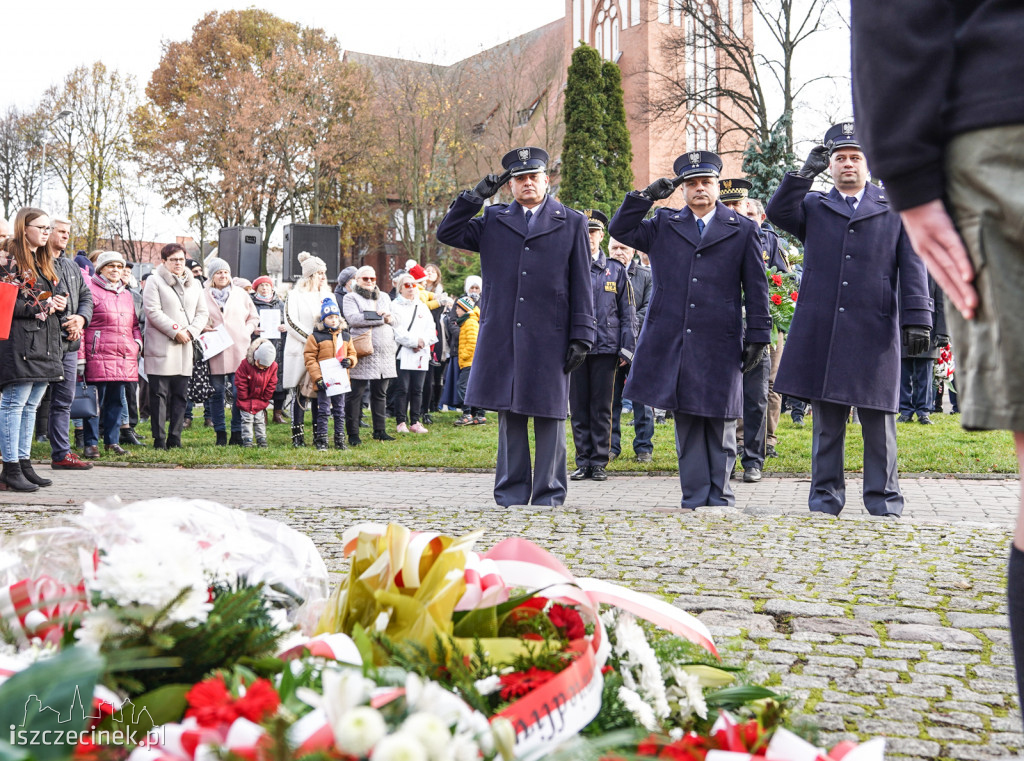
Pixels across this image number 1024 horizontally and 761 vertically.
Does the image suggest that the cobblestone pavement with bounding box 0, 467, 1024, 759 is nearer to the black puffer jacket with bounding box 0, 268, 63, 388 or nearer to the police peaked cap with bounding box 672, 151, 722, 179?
the black puffer jacket with bounding box 0, 268, 63, 388

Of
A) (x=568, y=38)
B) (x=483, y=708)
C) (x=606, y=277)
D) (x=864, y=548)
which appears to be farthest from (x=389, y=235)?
(x=483, y=708)

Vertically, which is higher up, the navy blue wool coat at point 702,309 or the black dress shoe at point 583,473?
the navy blue wool coat at point 702,309

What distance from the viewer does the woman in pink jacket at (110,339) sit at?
10.9 meters

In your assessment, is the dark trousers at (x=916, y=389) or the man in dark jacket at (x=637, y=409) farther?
the dark trousers at (x=916, y=389)

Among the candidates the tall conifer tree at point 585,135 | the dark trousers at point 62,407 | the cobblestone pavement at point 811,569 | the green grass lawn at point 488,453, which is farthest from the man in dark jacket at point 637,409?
the tall conifer tree at point 585,135

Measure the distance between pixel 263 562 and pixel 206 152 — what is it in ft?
141

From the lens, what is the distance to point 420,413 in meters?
15.5

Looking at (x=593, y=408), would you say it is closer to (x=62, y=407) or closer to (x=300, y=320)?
(x=300, y=320)

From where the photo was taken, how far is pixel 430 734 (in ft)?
4.84

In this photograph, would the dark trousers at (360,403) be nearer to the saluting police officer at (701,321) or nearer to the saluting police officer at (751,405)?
the saluting police officer at (751,405)

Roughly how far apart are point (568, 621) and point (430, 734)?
878mm

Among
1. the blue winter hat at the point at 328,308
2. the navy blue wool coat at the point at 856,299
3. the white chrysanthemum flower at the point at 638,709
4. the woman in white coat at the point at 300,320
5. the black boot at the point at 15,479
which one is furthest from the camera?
the woman in white coat at the point at 300,320

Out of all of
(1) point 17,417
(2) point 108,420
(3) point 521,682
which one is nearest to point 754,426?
(1) point 17,417

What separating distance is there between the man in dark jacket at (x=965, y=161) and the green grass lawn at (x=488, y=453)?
27.0 ft
